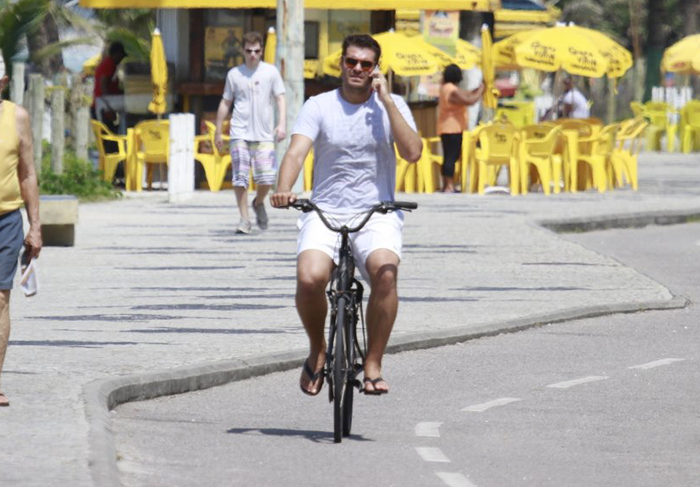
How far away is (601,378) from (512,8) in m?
31.9

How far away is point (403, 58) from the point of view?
1033 inches

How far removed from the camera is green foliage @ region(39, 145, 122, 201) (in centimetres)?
2394

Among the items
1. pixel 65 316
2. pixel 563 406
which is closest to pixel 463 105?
pixel 65 316

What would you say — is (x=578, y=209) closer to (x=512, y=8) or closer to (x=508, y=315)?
(x=508, y=315)

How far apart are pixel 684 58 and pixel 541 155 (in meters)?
13.8

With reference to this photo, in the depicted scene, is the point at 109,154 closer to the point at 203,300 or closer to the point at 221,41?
the point at 221,41

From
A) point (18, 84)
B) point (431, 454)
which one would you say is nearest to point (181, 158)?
point (18, 84)

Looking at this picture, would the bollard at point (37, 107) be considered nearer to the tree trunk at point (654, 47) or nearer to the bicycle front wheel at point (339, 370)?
the bicycle front wheel at point (339, 370)

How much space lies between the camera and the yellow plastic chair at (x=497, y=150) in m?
26.5

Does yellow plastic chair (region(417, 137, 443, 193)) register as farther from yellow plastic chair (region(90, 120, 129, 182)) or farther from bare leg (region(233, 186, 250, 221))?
bare leg (region(233, 186, 250, 221))

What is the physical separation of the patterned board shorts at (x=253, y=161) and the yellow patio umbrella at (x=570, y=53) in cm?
984

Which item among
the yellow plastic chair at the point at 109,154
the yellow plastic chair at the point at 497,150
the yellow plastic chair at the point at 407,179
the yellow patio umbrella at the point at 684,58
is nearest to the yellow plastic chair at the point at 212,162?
the yellow plastic chair at the point at 109,154

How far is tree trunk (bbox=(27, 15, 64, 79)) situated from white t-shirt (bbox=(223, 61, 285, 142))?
2992 cm

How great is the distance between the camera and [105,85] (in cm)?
2844
